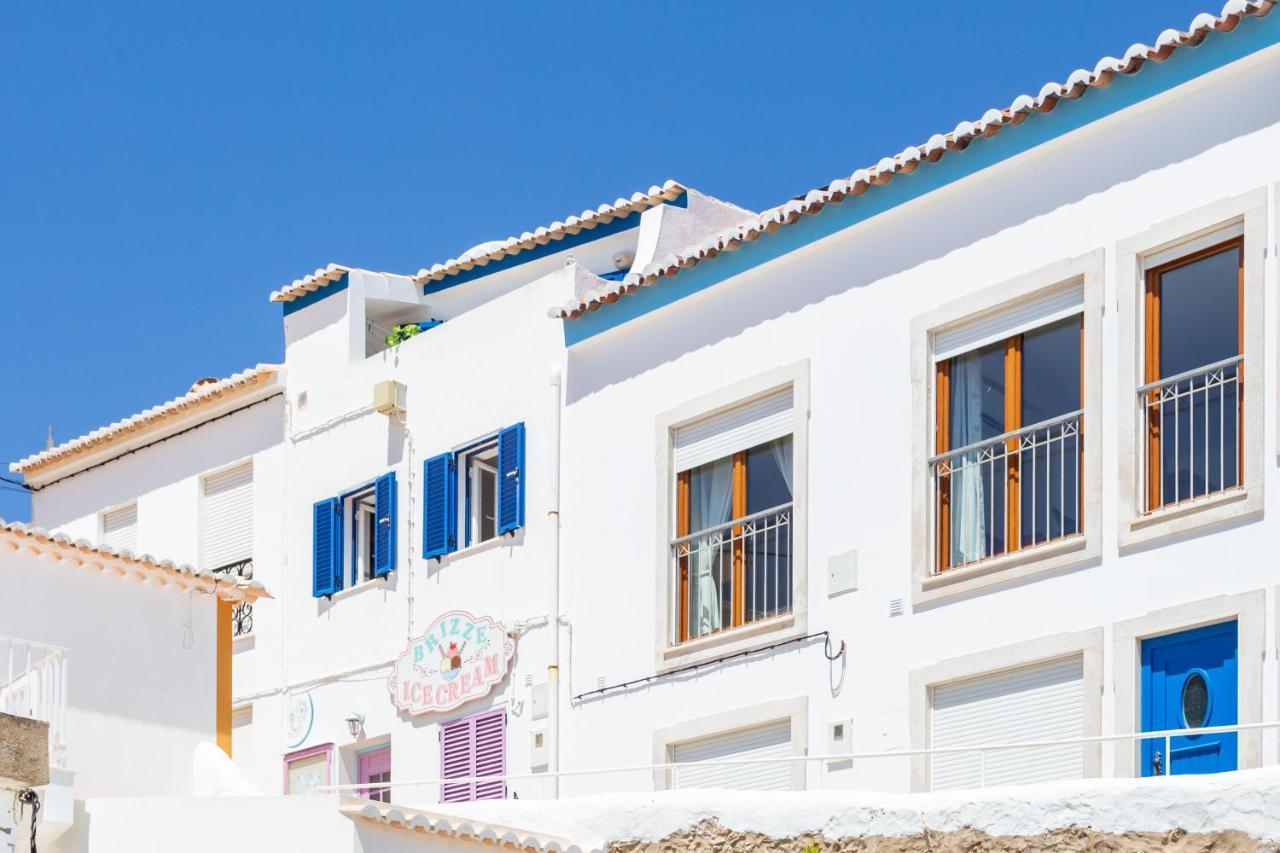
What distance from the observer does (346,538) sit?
27609 mm

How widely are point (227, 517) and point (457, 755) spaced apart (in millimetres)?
5481

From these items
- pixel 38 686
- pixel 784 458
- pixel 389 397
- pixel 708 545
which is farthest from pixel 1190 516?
pixel 389 397

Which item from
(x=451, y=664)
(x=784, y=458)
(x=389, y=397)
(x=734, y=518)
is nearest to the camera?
(x=784, y=458)

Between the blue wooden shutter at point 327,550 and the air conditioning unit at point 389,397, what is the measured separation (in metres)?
1.27

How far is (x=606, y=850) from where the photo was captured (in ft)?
66.1

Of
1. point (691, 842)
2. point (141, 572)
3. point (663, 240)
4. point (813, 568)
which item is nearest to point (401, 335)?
point (663, 240)

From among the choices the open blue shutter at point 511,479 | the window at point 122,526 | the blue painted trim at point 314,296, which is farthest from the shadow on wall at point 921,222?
the window at point 122,526

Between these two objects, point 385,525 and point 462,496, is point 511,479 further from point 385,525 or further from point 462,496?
point 385,525

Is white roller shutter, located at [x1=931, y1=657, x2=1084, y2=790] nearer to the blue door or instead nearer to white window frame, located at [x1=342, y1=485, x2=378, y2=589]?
the blue door

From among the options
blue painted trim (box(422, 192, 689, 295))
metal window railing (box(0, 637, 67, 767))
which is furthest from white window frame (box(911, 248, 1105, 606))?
metal window railing (box(0, 637, 67, 767))

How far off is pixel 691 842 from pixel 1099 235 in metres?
5.59

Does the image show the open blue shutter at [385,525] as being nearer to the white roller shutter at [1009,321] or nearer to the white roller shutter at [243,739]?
the white roller shutter at [243,739]

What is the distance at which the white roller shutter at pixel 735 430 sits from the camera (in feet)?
73.8

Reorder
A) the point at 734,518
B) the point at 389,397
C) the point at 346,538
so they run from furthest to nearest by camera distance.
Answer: the point at 346,538, the point at 389,397, the point at 734,518
